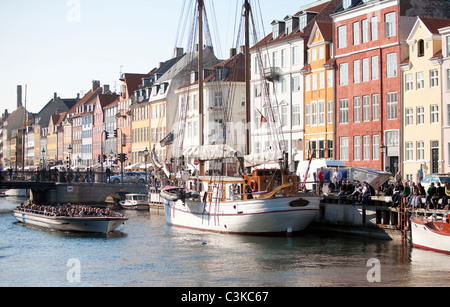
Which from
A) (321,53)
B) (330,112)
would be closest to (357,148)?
(330,112)

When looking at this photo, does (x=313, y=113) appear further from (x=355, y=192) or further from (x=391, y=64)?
(x=355, y=192)

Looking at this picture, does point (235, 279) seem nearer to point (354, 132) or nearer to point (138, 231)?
point (138, 231)

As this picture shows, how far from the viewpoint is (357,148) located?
2793 inches

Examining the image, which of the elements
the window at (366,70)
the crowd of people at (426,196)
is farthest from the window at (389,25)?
the crowd of people at (426,196)

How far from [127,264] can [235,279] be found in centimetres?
751

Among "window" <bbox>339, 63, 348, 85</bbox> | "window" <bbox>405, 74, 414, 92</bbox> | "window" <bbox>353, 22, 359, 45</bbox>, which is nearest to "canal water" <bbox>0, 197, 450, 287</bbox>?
"window" <bbox>405, 74, 414, 92</bbox>

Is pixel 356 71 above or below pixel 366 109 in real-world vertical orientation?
above

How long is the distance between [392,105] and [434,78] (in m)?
5.47

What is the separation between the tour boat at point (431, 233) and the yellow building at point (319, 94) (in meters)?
33.5

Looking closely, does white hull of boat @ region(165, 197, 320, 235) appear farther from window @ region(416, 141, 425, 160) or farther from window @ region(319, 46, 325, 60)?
window @ region(319, 46, 325, 60)

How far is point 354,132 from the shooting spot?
71250 mm

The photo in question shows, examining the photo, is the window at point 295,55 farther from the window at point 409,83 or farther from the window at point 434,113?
the window at point 434,113

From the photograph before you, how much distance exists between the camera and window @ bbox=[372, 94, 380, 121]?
68.5 metres

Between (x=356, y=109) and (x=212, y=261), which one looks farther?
(x=356, y=109)
